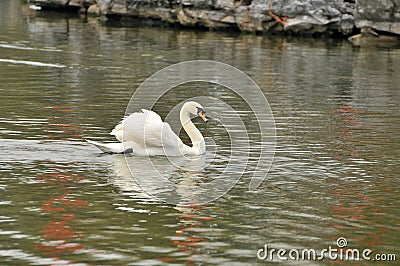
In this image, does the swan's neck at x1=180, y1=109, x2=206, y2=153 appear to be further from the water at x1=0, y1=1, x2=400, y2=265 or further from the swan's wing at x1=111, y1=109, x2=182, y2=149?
the swan's wing at x1=111, y1=109, x2=182, y2=149

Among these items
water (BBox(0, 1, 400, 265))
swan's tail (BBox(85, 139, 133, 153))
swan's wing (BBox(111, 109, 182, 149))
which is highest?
swan's wing (BBox(111, 109, 182, 149))

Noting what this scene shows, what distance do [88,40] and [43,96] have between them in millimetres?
14976

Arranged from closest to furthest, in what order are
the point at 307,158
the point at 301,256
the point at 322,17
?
the point at 301,256, the point at 307,158, the point at 322,17

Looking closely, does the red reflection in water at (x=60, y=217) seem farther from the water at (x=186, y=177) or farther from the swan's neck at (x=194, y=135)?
the swan's neck at (x=194, y=135)

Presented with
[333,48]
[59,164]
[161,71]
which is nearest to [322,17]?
[333,48]

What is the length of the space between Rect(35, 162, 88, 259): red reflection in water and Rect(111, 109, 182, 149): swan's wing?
1342 mm

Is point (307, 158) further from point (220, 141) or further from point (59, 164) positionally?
point (59, 164)

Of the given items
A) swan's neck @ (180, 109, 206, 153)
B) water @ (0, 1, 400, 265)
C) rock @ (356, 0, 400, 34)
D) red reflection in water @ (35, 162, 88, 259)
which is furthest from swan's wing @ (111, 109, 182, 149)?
rock @ (356, 0, 400, 34)

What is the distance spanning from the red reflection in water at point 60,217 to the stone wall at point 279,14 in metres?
26.1

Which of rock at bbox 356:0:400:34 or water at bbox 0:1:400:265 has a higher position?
rock at bbox 356:0:400:34

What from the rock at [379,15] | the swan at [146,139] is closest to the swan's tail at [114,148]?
the swan at [146,139]

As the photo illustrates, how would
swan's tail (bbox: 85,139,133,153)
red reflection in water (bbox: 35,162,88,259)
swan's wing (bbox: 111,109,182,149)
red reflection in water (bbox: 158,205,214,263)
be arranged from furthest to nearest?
swan's tail (bbox: 85,139,133,153) < swan's wing (bbox: 111,109,182,149) < red reflection in water (bbox: 158,205,214,263) < red reflection in water (bbox: 35,162,88,259)

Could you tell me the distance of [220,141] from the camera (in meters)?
15.3

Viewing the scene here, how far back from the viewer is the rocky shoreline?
3688 cm
